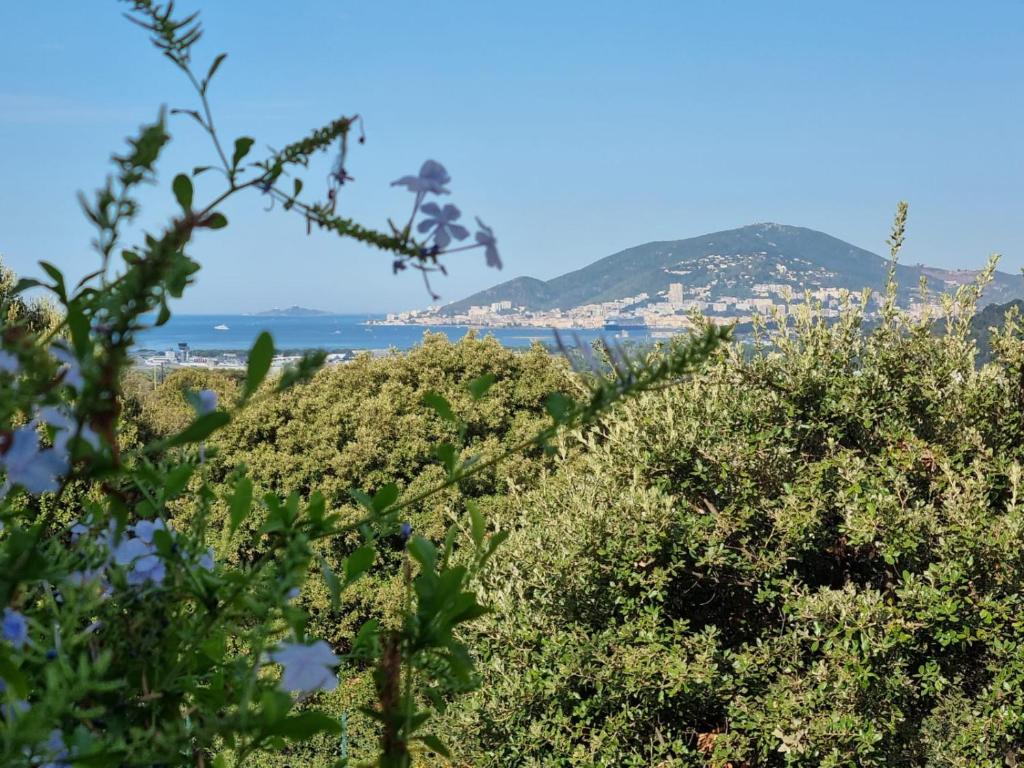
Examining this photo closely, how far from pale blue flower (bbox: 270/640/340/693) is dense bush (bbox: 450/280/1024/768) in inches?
231

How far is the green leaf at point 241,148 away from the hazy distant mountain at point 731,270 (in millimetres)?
58547

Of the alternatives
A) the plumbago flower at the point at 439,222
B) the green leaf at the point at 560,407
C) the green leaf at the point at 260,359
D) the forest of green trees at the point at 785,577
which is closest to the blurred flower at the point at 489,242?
the plumbago flower at the point at 439,222

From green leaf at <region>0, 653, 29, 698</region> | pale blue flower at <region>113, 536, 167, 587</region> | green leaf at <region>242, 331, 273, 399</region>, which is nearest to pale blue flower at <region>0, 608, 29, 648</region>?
green leaf at <region>0, 653, 29, 698</region>

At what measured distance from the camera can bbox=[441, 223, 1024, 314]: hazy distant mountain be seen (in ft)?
278

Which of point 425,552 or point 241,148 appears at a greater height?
point 241,148

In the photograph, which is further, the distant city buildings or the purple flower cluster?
the distant city buildings

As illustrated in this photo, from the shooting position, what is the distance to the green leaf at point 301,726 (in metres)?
0.88

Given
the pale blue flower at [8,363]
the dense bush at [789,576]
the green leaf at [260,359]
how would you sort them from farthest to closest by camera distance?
the dense bush at [789,576] → the green leaf at [260,359] → the pale blue flower at [8,363]

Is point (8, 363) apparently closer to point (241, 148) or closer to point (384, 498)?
point (241, 148)

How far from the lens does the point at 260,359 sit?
83 centimetres

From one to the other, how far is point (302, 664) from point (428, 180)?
0.54 m

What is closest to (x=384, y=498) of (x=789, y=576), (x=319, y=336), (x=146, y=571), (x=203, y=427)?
(x=146, y=571)

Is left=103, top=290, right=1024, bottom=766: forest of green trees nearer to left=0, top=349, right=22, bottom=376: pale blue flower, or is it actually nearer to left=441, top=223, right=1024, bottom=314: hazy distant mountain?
left=0, top=349, right=22, bottom=376: pale blue flower

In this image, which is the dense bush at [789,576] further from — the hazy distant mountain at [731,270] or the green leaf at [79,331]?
the hazy distant mountain at [731,270]
